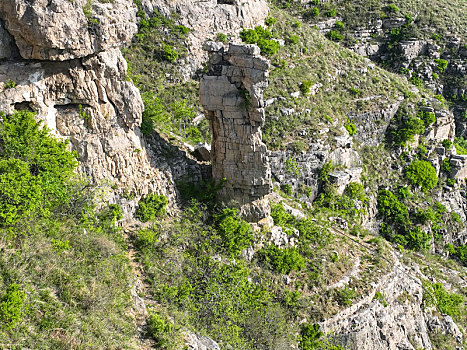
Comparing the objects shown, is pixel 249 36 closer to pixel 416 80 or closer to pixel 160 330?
pixel 416 80

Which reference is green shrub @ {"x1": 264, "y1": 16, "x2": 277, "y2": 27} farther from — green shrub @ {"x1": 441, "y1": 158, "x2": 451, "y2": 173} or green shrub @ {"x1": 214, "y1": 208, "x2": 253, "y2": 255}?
green shrub @ {"x1": 214, "y1": 208, "x2": 253, "y2": 255}

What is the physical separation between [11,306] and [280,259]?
19.8 metres

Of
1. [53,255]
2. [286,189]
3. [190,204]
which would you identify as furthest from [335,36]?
[53,255]

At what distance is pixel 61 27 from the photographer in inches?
941

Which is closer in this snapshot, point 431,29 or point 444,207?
point 444,207

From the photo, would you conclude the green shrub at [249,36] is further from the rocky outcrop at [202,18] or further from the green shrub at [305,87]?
the green shrub at [305,87]

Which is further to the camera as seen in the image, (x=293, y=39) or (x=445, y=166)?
(x=445, y=166)

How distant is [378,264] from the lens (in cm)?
3750

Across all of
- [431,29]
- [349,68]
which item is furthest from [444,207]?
[431,29]

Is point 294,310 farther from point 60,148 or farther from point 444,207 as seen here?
point 444,207

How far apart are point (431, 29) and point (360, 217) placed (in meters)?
54.9

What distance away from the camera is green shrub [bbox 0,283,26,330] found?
16.9 meters

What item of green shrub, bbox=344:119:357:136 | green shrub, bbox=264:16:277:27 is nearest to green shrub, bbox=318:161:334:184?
green shrub, bbox=344:119:357:136

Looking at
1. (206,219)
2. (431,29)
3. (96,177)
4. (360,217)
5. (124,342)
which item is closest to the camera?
(124,342)
